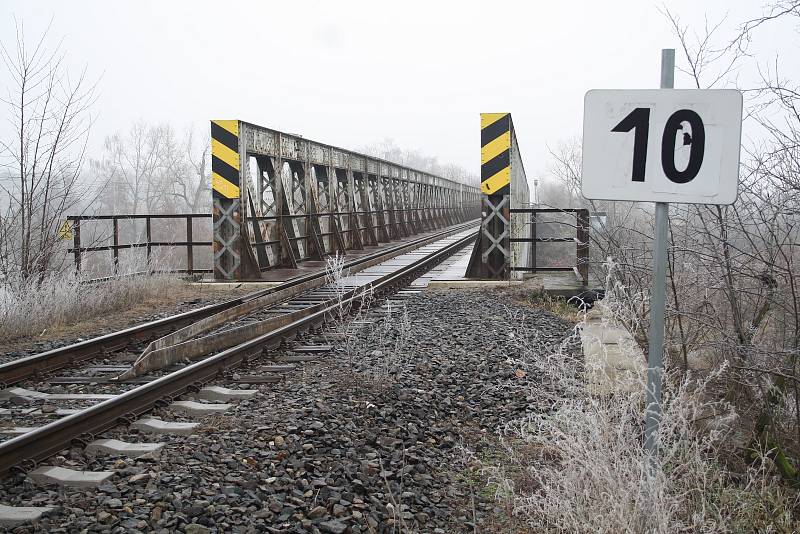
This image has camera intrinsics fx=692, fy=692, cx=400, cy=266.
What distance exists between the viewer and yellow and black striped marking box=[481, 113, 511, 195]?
11.1 m

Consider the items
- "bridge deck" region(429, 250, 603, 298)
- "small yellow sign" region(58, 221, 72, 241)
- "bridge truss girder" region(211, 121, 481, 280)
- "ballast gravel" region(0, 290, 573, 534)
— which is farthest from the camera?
"bridge truss girder" region(211, 121, 481, 280)

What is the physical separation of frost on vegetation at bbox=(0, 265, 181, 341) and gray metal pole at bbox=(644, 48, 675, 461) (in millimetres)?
6872

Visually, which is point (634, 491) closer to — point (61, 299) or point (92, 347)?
point (92, 347)

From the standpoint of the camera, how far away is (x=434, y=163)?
5802 inches

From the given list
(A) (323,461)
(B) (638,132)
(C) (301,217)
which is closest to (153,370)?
(A) (323,461)

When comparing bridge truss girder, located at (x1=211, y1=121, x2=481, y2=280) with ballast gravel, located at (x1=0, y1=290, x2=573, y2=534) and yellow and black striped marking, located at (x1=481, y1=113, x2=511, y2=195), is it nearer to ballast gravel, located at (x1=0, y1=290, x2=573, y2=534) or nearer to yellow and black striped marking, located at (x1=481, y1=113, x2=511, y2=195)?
yellow and black striped marking, located at (x1=481, y1=113, x2=511, y2=195)

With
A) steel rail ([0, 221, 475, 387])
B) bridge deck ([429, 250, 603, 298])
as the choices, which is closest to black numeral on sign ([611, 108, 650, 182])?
steel rail ([0, 221, 475, 387])

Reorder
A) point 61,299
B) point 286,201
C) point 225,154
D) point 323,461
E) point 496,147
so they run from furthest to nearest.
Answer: point 286,201, point 225,154, point 496,147, point 61,299, point 323,461

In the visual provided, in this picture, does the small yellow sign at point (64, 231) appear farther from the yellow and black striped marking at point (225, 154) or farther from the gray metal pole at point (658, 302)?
the gray metal pole at point (658, 302)

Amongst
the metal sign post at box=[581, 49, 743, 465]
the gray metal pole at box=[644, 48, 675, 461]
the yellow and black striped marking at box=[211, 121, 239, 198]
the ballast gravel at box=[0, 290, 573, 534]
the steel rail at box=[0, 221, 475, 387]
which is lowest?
the ballast gravel at box=[0, 290, 573, 534]

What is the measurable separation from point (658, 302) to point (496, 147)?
28.2 feet

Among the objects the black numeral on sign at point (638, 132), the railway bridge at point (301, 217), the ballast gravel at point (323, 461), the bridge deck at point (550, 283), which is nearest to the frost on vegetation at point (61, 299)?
the railway bridge at point (301, 217)

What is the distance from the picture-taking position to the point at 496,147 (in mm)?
11156

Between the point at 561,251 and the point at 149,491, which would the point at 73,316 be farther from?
the point at 561,251
